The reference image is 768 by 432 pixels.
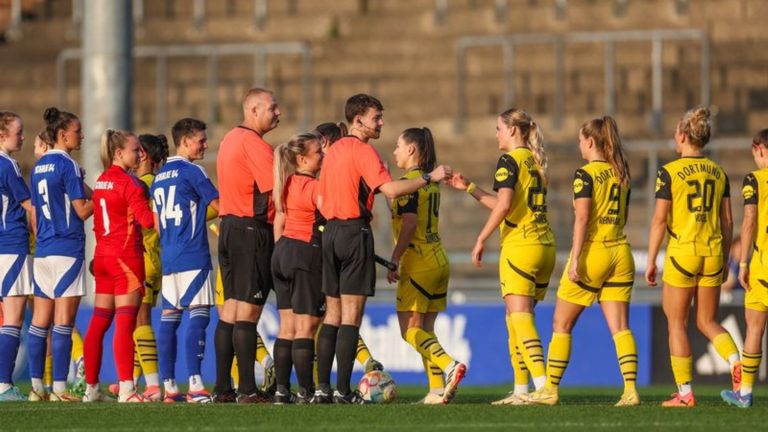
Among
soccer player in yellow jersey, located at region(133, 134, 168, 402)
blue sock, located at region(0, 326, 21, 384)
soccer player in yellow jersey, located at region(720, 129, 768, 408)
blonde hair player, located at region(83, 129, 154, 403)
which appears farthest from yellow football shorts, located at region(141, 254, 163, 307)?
soccer player in yellow jersey, located at region(720, 129, 768, 408)

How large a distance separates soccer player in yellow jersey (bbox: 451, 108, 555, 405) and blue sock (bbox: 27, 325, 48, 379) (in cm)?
335

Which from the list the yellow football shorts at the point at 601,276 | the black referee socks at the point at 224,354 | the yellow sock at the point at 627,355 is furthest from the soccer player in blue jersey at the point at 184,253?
the yellow sock at the point at 627,355

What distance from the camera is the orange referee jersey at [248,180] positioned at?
1113 centimetres

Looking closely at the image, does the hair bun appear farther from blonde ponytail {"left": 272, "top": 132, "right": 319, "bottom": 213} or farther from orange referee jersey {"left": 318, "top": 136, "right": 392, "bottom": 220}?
orange referee jersey {"left": 318, "top": 136, "right": 392, "bottom": 220}

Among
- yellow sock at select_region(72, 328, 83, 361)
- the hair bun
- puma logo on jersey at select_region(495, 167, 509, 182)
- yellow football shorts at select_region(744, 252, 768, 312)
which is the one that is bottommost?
yellow sock at select_region(72, 328, 83, 361)

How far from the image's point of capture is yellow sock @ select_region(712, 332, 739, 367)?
10.6 m

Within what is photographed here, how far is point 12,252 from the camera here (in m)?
12.1

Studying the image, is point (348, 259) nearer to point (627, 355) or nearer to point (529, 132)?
point (529, 132)

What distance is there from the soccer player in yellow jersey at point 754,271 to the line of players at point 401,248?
Answer: 15 mm

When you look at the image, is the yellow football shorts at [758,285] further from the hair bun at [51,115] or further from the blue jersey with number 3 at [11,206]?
the blue jersey with number 3 at [11,206]

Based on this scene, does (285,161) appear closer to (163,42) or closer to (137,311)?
(137,311)

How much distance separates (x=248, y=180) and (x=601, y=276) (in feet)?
8.11

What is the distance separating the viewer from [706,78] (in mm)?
22109

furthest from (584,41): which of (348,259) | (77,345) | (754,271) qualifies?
(348,259)
